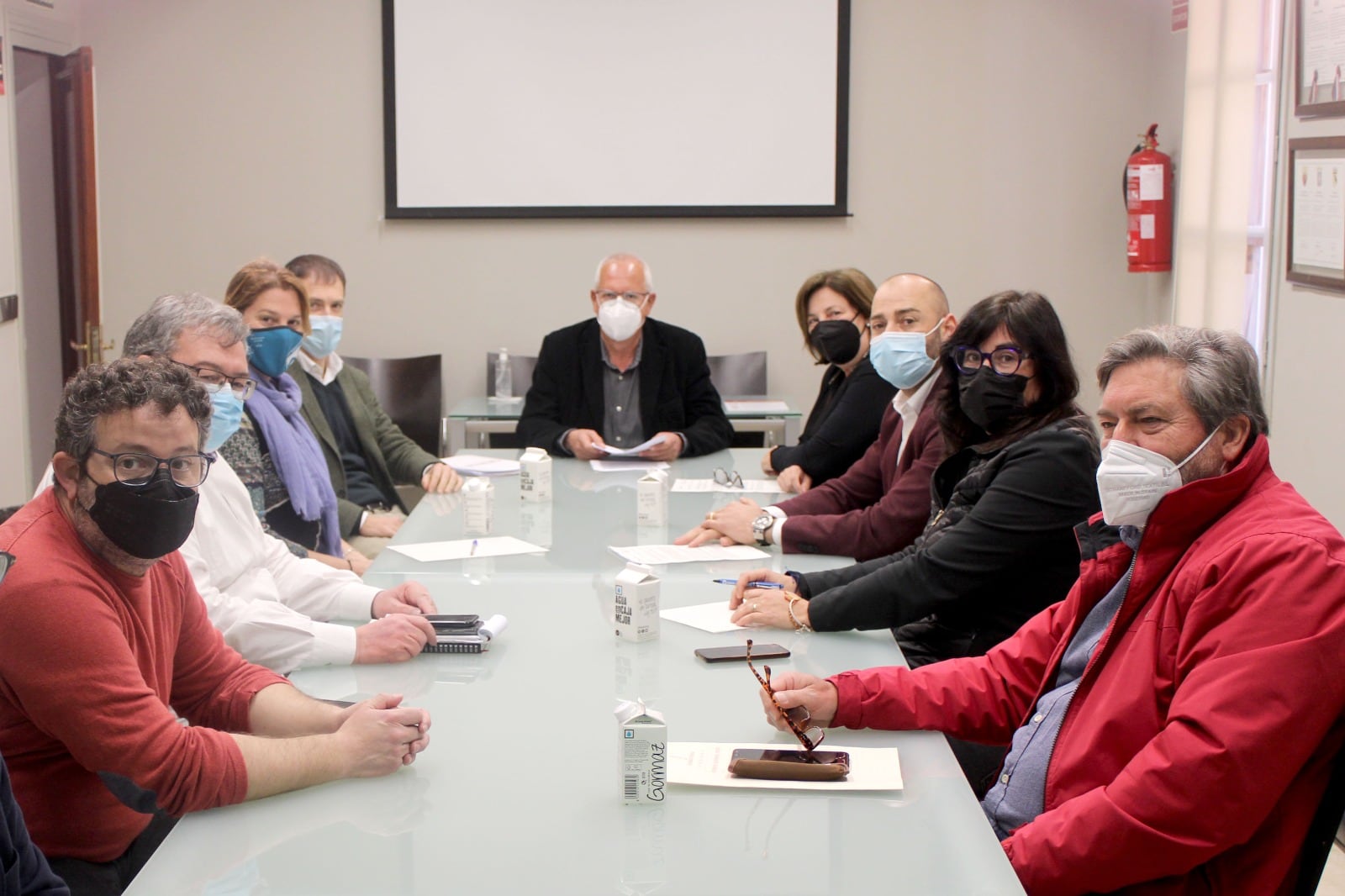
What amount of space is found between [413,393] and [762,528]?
130 inches

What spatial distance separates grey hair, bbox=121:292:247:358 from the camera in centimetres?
243

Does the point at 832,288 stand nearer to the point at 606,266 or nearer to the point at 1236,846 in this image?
the point at 606,266

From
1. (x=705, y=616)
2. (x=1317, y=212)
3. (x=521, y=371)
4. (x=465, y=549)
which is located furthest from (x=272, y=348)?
(x=1317, y=212)

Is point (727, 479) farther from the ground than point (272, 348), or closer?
closer

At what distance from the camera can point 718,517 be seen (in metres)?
3.21

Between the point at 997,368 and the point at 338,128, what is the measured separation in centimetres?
449

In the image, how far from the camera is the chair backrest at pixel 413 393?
602 cm

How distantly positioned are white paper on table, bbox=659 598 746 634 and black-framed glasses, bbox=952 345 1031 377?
0.69m

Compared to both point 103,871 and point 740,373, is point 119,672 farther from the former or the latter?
point 740,373

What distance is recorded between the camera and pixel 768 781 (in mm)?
1708

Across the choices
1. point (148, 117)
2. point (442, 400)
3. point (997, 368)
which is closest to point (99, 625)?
point (997, 368)

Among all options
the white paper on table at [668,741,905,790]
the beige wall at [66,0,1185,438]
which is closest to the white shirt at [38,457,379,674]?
the white paper on table at [668,741,905,790]

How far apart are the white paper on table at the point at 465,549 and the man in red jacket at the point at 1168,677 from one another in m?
1.31

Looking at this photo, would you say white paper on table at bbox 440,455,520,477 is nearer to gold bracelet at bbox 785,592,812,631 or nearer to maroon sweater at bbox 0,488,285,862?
gold bracelet at bbox 785,592,812,631
